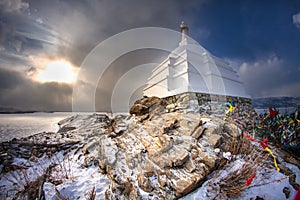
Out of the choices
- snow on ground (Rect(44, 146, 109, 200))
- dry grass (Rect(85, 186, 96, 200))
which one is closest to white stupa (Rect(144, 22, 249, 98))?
snow on ground (Rect(44, 146, 109, 200))

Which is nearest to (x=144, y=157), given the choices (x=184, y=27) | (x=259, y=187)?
(x=259, y=187)

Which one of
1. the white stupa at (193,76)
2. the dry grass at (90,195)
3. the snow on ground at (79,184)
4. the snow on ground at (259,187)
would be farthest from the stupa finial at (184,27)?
the dry grass at (90,195)

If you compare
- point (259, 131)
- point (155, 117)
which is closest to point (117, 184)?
point (155, 117)

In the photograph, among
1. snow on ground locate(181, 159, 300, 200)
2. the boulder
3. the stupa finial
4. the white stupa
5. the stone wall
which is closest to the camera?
snow on ground locate(181, 159, 300, 200)

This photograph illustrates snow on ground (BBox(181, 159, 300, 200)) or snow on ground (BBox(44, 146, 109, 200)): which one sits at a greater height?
snow on ground (BBox(181, 159, 300, 200))

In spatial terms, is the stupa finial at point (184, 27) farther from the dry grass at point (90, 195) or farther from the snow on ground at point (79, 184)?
the dry grass at point (90, 195)

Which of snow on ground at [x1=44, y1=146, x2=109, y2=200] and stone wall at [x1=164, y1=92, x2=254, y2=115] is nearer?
snow on ground at [x1=44, y1=146, x2=109, y2=200]

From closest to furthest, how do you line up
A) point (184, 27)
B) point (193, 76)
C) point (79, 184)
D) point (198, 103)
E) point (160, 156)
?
point (79, 184), point (160, 156), point (198, 103), point (193, 76), point (184, 27)

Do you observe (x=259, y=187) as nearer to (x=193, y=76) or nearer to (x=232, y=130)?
(x=232, y=130)

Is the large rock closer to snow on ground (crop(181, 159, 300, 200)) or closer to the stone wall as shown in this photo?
snow on ground (crop(181, 159, 300, 200))

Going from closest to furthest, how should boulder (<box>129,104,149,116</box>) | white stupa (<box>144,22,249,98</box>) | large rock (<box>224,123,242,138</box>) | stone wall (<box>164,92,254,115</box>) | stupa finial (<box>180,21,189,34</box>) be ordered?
1. large rock (<box>224,123,242,138</box>)
2. boulder (<box>129,104,149,116</box>)
3. stone wall (<box>164,92,254,115</box>)
4. white stupa (<box>144,22,249,98</box>)
5. stupa finial (<box>180,21,189,34</box>)

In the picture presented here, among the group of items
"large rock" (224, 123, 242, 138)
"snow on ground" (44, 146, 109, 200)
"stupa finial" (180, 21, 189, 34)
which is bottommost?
"snow on ground" (44, 146, 109, 200)

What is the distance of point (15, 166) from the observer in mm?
4109

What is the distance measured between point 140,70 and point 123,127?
8.74 m
